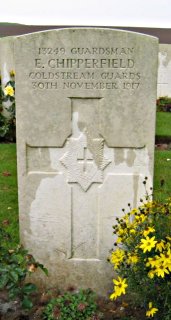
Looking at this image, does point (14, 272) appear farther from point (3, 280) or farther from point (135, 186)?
point (135, 186)

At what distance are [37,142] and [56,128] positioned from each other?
17 cm

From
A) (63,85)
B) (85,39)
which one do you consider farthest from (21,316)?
(85,39)

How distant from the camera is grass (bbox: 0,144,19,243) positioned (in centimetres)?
476

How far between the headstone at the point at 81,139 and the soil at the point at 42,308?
0.17m

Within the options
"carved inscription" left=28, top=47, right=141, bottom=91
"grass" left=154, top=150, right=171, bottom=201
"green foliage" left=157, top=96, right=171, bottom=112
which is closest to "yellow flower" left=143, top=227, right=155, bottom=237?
"carved inscription" left=28, top=47, right=141, bottom=91

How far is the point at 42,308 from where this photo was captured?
3.45 metres

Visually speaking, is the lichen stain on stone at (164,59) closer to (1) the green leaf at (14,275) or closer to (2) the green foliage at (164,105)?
(2) the green foliage at (164,105)

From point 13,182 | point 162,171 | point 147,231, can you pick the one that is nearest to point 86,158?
point 147,231

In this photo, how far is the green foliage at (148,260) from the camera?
288 centimetres

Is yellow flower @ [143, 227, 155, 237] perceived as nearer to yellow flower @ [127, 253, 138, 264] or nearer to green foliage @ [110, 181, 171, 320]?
green foliage @ [110, 181, 171, 320]

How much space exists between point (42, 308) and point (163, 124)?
21.4 feet

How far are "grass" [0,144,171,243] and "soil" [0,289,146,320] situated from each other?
0.84 m

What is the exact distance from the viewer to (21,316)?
11.2ft

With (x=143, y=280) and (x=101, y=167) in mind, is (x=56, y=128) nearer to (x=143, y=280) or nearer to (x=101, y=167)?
(x=101, y=167)
